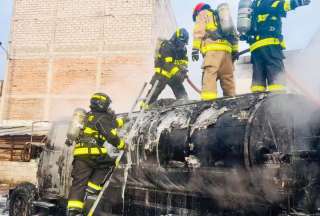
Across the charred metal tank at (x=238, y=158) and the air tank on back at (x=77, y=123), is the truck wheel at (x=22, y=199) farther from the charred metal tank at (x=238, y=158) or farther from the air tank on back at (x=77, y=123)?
the charred metal tank at (x=238, y=158)

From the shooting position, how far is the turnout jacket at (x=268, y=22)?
4.81m

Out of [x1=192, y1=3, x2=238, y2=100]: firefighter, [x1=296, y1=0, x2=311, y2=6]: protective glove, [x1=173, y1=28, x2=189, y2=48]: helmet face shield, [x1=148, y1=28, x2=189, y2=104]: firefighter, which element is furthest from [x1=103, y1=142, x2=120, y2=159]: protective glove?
[x1=296, y1=0, x2=311, y2=6]: protective glove

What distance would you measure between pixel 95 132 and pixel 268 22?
304cm

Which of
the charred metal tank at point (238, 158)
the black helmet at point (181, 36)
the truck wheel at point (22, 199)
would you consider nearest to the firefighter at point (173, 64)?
the black helmet at point (181, 36)

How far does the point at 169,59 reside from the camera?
22.8 feet

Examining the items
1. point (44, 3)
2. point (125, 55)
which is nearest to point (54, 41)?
point (44, 3)

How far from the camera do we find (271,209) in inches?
120

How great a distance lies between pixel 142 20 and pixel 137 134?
14597 millimetres

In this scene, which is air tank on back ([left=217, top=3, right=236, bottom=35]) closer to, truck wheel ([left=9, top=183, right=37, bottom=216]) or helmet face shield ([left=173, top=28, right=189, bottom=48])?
helmet face shield ([left=173, top=28, right=189, bottom=48])

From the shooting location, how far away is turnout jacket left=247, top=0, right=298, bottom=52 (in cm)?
481

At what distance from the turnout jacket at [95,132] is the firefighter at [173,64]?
1.94 meters

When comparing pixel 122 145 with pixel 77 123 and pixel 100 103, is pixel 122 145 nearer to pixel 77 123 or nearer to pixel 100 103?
pixel 100 103

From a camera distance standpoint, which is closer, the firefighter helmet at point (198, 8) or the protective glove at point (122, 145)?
the protective glove at point (122, 145)

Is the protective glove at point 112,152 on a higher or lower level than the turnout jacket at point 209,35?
lower
